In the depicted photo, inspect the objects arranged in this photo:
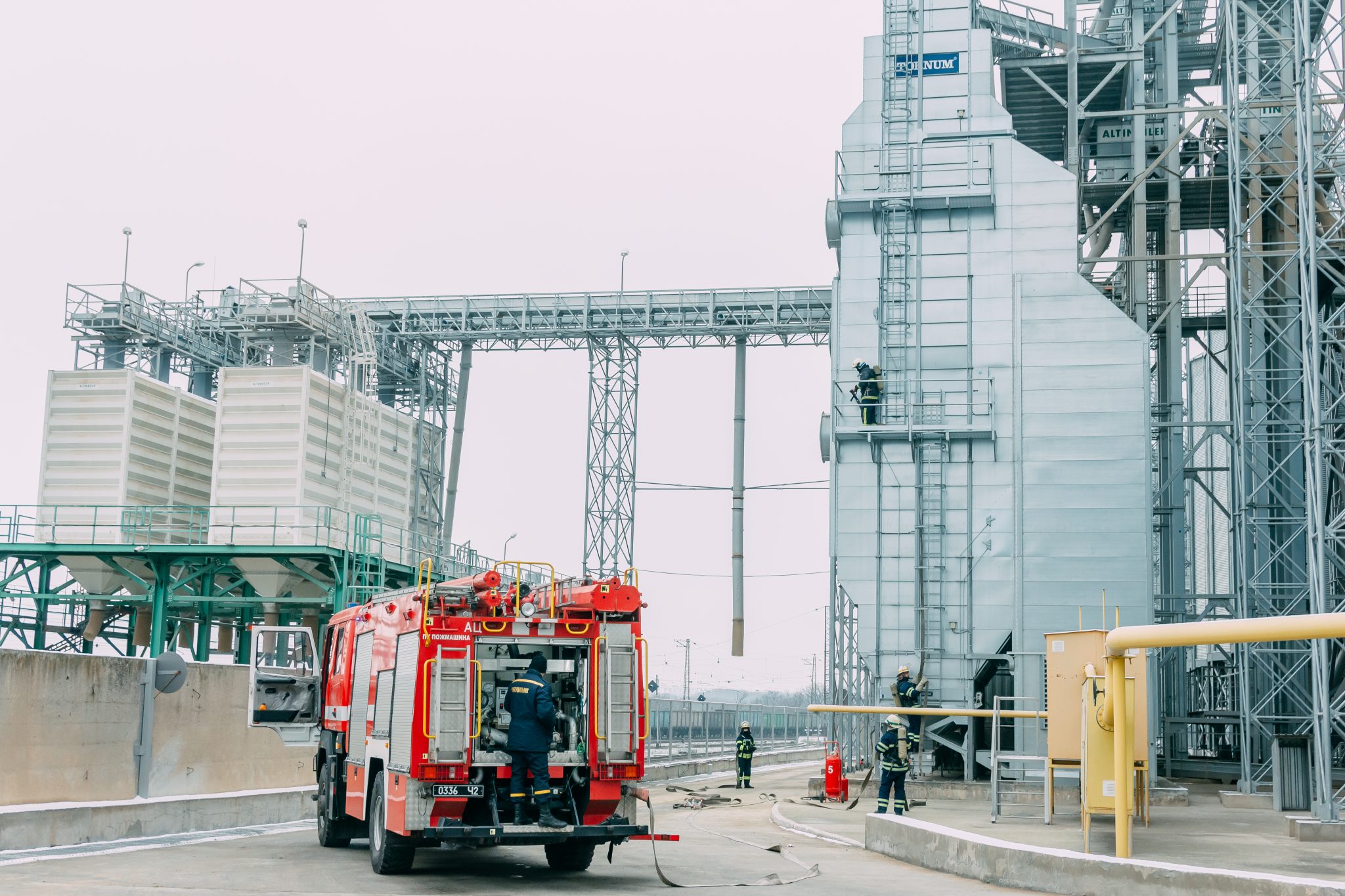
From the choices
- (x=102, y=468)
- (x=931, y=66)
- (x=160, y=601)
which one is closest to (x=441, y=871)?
(x=931, y=66)

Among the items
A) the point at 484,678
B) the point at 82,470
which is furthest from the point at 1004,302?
the point at 82,470

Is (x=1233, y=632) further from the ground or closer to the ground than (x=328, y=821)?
further from the ground

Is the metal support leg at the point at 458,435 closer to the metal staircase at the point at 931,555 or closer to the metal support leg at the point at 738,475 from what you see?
the metal support leg at the point at 738,475

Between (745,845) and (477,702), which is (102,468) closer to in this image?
(745,845)

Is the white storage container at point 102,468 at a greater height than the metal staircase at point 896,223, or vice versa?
the metal staircase at point 896,223

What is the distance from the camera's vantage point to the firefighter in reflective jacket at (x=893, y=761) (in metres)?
19.5

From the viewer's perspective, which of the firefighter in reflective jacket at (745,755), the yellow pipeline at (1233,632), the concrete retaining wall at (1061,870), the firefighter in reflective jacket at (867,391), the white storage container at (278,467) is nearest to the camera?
the yellow pipeline at (1233,632)

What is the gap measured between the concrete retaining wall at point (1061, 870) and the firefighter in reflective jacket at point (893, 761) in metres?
2.28

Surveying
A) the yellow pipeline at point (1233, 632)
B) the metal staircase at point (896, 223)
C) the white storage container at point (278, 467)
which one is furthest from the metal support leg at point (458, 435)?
the yellow pipeline at point (1233, 632)

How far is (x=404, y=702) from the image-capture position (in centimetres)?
1348

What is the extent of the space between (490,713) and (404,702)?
926 millimetres

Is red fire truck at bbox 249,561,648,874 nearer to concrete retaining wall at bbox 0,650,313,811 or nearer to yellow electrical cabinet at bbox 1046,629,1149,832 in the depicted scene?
concrete retaining wall at bbox 0,650,313,811

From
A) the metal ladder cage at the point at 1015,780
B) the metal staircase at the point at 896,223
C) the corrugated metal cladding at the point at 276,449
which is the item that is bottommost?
the metal ladder cage at the point at 1015,780

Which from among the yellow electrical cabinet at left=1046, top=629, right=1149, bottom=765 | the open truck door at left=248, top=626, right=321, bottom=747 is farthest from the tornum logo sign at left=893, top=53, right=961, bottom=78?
the open truck door at left=248, top=626, right=321, bottom=747
